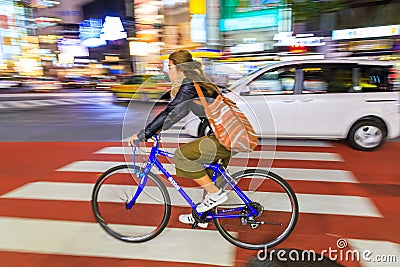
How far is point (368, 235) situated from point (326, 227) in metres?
0.37

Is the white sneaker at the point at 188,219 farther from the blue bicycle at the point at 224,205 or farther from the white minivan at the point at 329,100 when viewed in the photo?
the white minivan at the point at 329,100

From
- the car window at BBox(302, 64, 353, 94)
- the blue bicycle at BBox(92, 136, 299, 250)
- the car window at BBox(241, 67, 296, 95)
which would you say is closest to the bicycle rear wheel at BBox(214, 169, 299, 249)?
the blue bicycle at BBox(92, 136, 299, 250)

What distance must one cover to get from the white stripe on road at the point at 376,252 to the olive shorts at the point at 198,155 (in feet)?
4.73

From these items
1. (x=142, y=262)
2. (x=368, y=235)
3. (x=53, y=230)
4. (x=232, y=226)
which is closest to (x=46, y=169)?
(x=53, y=230)

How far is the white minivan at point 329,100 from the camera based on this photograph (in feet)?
18.1

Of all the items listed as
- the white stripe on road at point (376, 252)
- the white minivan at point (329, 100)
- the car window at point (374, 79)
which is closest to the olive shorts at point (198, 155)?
the white stripe on road at point (376, 252)

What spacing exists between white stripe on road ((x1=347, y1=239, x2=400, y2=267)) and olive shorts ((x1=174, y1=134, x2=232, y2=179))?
1.44 meters

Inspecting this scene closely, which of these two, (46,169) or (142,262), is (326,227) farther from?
(46,169)

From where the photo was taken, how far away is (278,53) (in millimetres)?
19844

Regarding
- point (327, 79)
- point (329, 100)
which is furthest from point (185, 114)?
point (327, 79)

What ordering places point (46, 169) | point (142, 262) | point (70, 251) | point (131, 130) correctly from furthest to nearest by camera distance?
point (46, 169)
point (131, 130)
point (70, 251)
point (142, 262)

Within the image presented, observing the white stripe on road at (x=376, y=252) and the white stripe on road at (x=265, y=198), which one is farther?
the white stripe on road at (x=265, y=198)
